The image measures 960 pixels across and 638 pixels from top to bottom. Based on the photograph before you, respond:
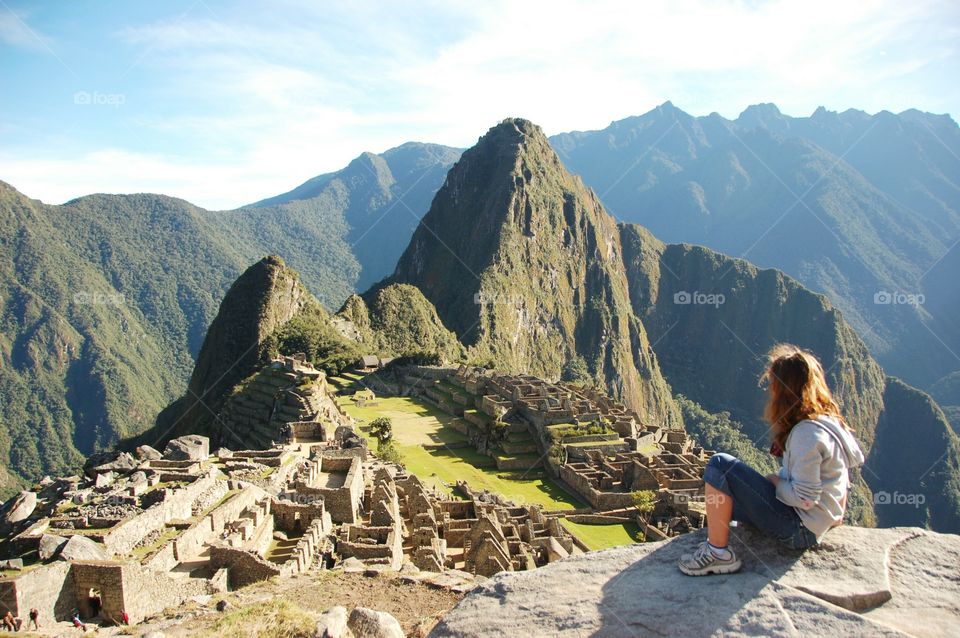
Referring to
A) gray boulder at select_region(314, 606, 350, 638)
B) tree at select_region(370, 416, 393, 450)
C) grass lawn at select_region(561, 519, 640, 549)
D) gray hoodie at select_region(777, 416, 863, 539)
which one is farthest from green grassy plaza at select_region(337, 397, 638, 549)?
gray hoodie at select_region(777, 416, 863, 539)

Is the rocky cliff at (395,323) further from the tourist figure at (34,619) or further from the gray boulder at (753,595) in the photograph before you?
the gray boulder at (753,595)

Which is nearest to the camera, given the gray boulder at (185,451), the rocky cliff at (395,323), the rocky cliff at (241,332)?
the gray boulder at (185,451)

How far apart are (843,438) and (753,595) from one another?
1.51 meters

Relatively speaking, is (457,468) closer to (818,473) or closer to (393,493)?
(393,493)

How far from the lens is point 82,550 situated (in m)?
12.0

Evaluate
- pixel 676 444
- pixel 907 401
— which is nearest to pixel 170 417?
pixel 676 444

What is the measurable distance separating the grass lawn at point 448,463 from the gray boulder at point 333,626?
2437 cm

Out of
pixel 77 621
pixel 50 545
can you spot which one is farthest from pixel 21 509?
pixel 77 621

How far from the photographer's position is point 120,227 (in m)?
159

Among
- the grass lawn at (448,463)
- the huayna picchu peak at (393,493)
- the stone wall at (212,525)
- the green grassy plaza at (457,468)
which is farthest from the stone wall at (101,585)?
the grass lawn at (448,463)

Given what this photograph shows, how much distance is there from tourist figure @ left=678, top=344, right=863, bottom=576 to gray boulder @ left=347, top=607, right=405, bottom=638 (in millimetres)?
3197

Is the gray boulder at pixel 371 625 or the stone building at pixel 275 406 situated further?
the stone building at pixel 275 406

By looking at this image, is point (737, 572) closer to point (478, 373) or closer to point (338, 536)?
point (338, 536)

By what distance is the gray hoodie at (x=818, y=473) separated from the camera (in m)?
5.39
